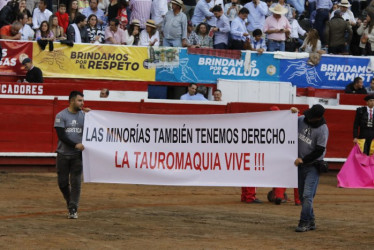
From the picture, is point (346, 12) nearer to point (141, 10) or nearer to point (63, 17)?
point (141, 10)

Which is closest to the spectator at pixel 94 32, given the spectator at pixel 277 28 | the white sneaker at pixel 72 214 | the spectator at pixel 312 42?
the spectator at pixel 277 28

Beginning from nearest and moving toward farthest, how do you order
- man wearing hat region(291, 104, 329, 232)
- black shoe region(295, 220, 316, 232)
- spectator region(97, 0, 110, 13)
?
1. man wearing hat region(291, 104, 329, 232)
2. black shoe region(295, 220, 316, 232)
3. spectator region(97, 0, 110, 13)

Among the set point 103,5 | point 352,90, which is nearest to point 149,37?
point 103,5

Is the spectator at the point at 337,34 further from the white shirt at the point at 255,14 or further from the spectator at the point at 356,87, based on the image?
the white shirt at the point at 255,14

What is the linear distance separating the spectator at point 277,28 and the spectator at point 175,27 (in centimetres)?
216

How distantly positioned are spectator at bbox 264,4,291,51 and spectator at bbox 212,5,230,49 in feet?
3.51

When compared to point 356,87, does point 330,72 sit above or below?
above

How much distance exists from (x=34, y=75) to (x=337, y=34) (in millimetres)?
7445

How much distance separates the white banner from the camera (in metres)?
12.7

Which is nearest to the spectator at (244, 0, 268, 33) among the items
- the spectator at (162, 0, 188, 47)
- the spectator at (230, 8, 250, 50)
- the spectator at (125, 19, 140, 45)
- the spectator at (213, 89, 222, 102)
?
the spectator at (230, 8, 250, 50)

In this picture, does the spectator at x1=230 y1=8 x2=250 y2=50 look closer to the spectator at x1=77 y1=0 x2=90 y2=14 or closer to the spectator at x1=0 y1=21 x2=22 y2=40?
the spectator at x1=77 y1=0 x2=90 y2=14

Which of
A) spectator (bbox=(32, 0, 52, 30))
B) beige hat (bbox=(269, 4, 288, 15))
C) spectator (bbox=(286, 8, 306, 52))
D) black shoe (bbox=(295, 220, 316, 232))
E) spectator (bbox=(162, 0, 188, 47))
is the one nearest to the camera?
black shoe (bbox=(295, 220, 316, 232))

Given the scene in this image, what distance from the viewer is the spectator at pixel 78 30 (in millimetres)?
21078

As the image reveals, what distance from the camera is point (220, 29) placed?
72.1 ft
